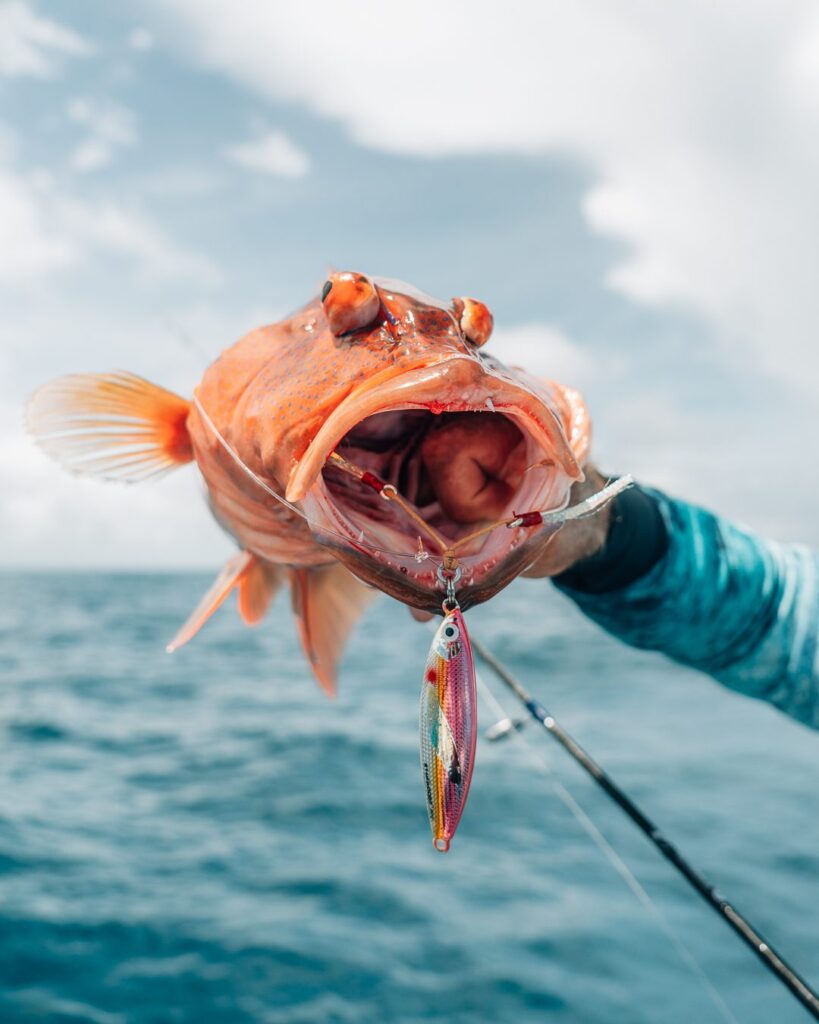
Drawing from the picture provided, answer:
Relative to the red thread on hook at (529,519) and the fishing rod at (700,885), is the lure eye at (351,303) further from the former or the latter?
the fishing rod at (700,885)

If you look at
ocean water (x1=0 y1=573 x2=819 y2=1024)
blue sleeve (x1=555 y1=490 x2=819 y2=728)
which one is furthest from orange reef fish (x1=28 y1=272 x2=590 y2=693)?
ocean water (x1=0 y1=573 x2=819 y2=1024)

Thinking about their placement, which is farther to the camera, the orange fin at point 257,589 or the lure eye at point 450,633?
the orange fin at point 257,589

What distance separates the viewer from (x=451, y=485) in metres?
1.65

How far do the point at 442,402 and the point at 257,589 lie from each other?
1.46 m

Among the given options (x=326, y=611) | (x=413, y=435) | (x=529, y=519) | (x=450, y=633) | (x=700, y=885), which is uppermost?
(x=413, y=435)

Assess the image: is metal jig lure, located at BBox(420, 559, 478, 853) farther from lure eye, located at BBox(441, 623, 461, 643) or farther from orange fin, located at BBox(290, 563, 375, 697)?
orange fin, located at BBox(290, 563, 375, 697)

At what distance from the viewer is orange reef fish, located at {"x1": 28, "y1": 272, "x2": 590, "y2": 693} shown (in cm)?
126

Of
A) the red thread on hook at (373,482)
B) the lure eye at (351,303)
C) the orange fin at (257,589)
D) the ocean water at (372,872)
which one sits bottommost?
the ocean water at (372,872)

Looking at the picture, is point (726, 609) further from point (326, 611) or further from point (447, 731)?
point (447, 731)

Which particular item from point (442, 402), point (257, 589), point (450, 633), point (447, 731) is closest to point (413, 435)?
point (442, 402)

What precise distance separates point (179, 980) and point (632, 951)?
2.58 metres

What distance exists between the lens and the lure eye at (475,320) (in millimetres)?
1627

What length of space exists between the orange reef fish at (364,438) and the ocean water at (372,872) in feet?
3.11

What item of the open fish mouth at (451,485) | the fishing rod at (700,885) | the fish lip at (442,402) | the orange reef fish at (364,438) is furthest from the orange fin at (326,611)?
the fish lip at (442,402)
